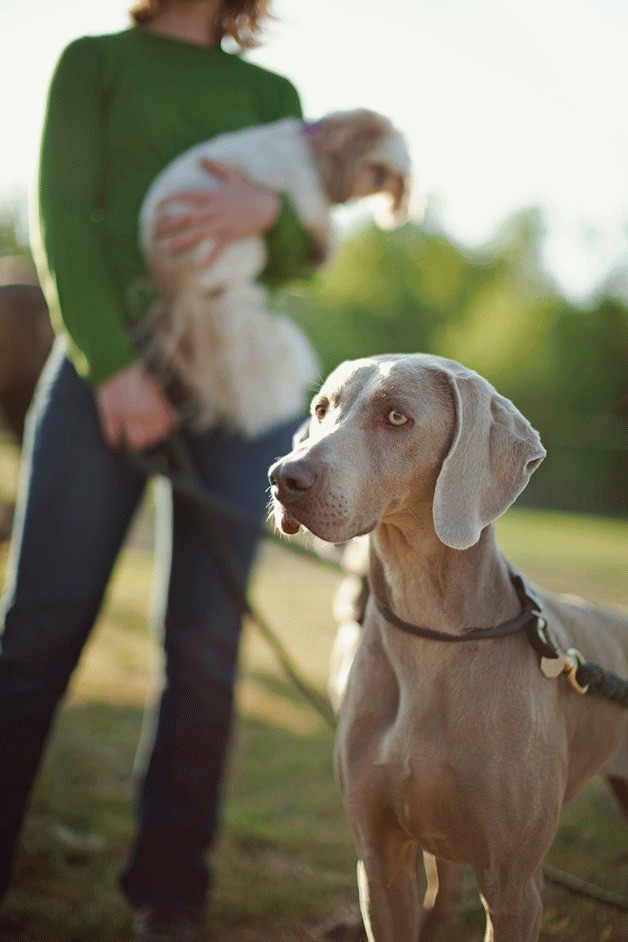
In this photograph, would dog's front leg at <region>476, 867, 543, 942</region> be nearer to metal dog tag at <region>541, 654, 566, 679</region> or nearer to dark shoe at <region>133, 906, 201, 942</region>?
metal dog tag at <region>541, 654, 566, 679</region>

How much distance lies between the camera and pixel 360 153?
2801mm

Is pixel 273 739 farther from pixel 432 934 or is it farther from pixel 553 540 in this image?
pixel 553 540

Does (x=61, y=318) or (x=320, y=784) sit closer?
(x=61, y=318)

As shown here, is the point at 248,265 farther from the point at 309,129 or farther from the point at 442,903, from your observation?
the point at 442,903

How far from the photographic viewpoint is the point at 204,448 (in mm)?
2730

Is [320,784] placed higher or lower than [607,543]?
higher

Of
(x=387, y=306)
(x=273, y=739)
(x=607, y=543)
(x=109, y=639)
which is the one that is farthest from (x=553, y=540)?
(x=387, y=306)

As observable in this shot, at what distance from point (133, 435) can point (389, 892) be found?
128cm

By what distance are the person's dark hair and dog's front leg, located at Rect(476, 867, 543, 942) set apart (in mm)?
2356

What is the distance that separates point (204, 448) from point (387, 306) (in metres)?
33.1

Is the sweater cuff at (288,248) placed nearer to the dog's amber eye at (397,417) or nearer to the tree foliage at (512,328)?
the dog's amber eye at (397,417)

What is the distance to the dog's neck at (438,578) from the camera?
1808 millimetres

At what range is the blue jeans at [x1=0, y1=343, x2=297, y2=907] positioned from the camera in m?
2.45

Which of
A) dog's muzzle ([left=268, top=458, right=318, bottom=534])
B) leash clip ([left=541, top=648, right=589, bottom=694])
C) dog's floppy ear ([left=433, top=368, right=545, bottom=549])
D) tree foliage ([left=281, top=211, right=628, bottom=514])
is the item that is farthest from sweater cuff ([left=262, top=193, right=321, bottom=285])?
tree foliage ([left=281, top=211, right=628, bottom=514])
